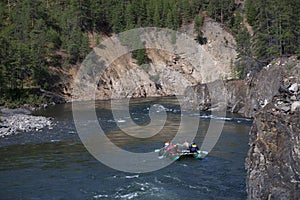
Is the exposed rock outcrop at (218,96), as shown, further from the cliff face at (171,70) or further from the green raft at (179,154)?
the cliff face at (171,70)

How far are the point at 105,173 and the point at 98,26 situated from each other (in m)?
83.8

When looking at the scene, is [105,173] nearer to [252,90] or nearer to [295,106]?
[295,106]

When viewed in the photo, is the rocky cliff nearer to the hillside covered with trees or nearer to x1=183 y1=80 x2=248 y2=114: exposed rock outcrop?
x1=183 y1=80 x2=248 y2=114: exposed rock outcrop

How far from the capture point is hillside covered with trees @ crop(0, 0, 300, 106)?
181 ft

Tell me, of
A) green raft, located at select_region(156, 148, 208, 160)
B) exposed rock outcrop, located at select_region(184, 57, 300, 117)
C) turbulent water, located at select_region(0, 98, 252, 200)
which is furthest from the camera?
exposed rock outcrop, located at select_region(184, 57, 300, 117)

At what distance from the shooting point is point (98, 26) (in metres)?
102

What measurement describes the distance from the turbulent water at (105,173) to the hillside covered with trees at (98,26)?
83.0 feet

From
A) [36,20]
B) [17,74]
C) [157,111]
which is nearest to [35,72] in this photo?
[17,74]

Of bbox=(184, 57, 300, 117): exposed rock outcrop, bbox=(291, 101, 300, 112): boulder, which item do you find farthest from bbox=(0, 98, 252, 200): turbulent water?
bbox=(184, 57, 300, 117): exposed rock outcrop

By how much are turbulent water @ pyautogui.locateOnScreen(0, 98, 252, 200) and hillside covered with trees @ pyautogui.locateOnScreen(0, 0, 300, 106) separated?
996 inches

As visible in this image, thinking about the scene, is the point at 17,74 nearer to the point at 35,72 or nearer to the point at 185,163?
the point at 35,72

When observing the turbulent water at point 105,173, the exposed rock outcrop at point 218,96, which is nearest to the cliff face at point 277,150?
the turbulent water at point 105,173

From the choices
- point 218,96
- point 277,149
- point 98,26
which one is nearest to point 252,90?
point 218,96

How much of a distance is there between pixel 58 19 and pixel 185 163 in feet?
263
